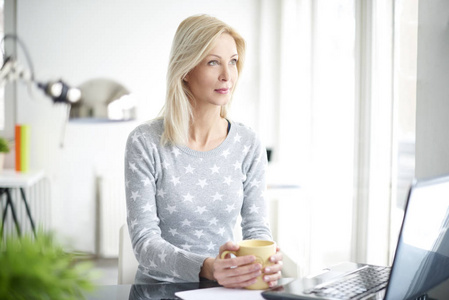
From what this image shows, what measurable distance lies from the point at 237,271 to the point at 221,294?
0.05 meters

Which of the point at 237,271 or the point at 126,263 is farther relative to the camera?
the point at 126,263

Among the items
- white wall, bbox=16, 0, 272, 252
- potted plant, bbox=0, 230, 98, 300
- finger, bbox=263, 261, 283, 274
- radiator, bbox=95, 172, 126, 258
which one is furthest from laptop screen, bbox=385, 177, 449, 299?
radiator, bbox=95, 172, 126, 258

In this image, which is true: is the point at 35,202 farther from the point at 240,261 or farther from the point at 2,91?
the point at 240,261

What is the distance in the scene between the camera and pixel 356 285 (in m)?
0.93

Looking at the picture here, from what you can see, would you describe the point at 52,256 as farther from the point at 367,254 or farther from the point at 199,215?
the point at 367,254

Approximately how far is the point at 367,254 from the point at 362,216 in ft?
0.54

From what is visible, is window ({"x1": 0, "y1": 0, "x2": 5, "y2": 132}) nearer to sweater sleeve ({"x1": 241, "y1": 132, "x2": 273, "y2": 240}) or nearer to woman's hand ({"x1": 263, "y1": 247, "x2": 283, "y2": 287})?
sweater sleeve ({"x1": 241, "y1": 132, "x2": 273, "y2": 240})

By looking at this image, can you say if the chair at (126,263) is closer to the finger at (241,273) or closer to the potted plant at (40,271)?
the finger at (241,273)

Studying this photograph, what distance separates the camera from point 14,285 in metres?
0.42

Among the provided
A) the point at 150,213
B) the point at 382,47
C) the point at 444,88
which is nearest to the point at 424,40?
the point at 444,88

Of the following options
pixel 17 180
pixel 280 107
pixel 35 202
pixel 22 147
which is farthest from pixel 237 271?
pixel 35 202

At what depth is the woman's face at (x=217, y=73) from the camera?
4.47ft

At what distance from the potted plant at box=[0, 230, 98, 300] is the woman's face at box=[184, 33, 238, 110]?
0.94m

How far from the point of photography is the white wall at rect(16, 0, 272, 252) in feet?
12.6
